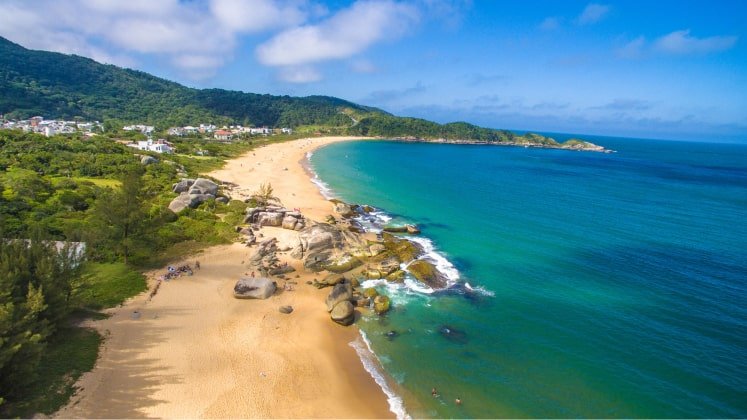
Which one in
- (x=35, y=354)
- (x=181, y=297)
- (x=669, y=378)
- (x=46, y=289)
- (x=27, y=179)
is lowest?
(x=669, y=378)

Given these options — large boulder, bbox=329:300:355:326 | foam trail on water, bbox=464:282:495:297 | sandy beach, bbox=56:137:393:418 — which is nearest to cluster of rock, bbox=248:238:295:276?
sandy beach, bbox=56:137:393:418

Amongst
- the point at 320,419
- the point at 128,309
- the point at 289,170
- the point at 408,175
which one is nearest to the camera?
the point at 320,419

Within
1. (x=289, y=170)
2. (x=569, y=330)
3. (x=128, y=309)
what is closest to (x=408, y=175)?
(x=289, y=170)

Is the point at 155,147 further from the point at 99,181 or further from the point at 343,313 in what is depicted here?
the point at 343,313

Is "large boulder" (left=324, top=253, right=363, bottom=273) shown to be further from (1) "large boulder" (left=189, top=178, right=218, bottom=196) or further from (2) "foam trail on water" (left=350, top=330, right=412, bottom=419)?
(1) "large boulder" (left=189, top=178, right=218, bottom=196)

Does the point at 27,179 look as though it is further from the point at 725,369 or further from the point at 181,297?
the point at 725,369

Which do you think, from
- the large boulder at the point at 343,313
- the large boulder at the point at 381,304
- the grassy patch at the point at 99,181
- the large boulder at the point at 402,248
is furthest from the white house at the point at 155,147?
the large boulder at the point at 381,304

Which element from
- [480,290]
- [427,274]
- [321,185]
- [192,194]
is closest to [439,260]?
[427,274]
